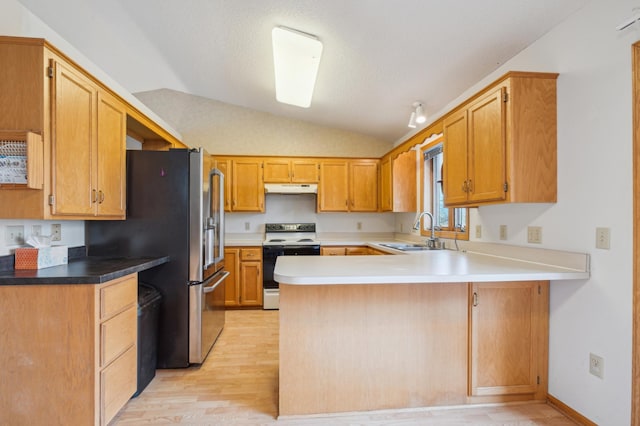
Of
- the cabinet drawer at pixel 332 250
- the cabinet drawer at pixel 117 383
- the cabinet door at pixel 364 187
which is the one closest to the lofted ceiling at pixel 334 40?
the cabinet door at pixel 364 187

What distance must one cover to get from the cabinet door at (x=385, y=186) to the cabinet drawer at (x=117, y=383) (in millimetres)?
3061

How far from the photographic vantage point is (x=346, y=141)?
4.46 metres

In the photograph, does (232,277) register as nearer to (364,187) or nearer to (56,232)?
(56,232)

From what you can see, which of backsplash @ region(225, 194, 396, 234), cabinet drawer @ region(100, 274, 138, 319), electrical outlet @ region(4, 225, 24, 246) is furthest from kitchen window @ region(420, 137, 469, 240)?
electrical outlet @ region(4, 225, 24, 246)

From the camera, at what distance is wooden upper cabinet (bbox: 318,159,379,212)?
4.25 m

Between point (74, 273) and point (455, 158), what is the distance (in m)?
2.61

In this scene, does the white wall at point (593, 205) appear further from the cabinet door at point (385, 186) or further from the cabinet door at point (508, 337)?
the cabinet door at point (385, 186)

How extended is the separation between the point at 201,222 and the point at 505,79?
2.37 metres

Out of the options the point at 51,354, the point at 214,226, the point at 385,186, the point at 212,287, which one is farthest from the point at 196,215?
the point at 385,186

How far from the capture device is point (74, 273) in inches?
61.0

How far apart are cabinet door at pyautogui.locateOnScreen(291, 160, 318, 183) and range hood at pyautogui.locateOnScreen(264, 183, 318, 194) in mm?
93

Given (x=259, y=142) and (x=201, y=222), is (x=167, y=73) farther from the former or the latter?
(x=201, y=222)

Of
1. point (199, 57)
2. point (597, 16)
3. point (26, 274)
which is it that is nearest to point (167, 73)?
point (199, 57)

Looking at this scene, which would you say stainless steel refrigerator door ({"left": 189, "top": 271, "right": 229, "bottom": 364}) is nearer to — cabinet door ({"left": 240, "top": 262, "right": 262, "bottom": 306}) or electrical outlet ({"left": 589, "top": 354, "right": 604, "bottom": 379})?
cabinet door ({"left": 240, "top": 262, "right": 262, "bottom": 306})
